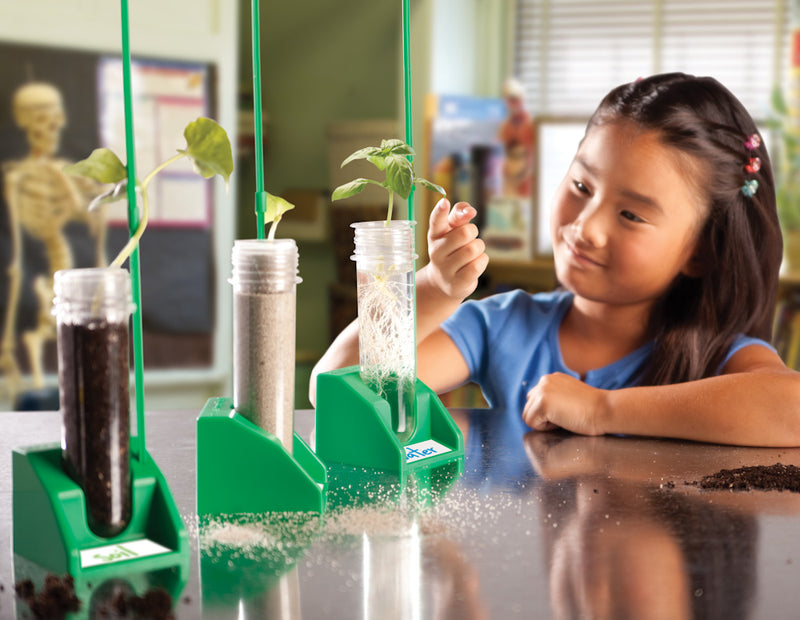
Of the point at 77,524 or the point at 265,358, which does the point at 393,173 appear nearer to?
the point at 265,358

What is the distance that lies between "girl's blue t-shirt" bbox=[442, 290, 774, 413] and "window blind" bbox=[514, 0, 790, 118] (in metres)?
2.31

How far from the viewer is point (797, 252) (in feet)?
10.1

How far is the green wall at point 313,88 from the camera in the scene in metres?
3.94

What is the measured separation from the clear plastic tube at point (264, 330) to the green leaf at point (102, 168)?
0.11 metres

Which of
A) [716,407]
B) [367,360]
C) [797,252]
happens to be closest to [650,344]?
[716,407]

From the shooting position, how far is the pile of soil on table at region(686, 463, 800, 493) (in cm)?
77

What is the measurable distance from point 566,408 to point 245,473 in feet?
1.44

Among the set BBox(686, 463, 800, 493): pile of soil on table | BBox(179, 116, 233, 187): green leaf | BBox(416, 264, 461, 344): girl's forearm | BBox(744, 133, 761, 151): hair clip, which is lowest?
BBox(686, 463, 800, 493): pile of soil on table

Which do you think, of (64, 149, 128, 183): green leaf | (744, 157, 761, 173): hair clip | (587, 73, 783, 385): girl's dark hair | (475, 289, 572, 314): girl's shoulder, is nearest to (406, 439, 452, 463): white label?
(64, 149, 128, 183): green leaf

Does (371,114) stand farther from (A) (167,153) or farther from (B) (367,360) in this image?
(B) (367,360)

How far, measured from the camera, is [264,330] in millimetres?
680

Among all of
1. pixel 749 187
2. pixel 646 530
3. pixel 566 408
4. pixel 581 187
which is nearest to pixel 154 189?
pixel 581 187

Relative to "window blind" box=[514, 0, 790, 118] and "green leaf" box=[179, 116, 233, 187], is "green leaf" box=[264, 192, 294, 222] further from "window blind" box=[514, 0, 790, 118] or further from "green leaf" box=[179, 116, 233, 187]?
"window blind" box=[514, 0, 790, 118]

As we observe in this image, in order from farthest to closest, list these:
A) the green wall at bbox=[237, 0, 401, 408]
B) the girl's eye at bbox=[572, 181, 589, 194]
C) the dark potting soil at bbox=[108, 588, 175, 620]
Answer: the green wall at bbox=[237, 0, 401, 408]
the girl's eye at bbox=[572, 181, 589, 194]
the dark potting soil at bbox=[108, 588, 175, 620]
